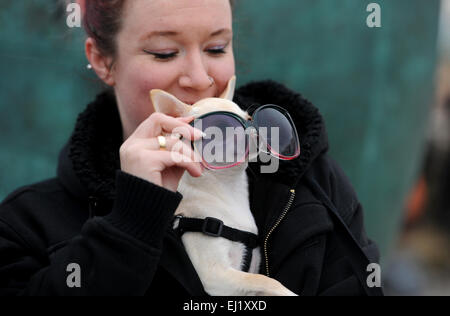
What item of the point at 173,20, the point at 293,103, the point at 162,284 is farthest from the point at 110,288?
the point at 293,103

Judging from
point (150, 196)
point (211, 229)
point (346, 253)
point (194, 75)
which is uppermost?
point (194, 75)

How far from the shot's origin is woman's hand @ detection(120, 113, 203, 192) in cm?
106

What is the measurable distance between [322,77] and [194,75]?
135 cm

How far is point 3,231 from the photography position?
1246 millimetres

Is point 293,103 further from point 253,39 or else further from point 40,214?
point 253,39

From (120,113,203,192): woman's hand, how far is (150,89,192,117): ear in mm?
92

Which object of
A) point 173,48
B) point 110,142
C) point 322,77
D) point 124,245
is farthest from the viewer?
point 322,77

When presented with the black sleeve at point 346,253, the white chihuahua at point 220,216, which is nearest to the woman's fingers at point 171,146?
the white chihuahua at point 220,216

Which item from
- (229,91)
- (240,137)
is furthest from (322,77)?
(240,137)

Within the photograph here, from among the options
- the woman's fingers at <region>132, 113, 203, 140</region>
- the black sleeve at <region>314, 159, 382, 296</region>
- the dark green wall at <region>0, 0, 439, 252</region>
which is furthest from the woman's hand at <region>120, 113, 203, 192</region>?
the dark green wall at <region>0, 0, 439, 252</region>

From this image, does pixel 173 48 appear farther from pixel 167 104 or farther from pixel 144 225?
pixel 144 225

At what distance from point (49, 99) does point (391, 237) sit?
1.97 meters

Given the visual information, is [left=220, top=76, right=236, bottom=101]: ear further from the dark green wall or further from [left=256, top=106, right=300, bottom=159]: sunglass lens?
the dark green wall

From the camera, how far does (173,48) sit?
4.11ft
